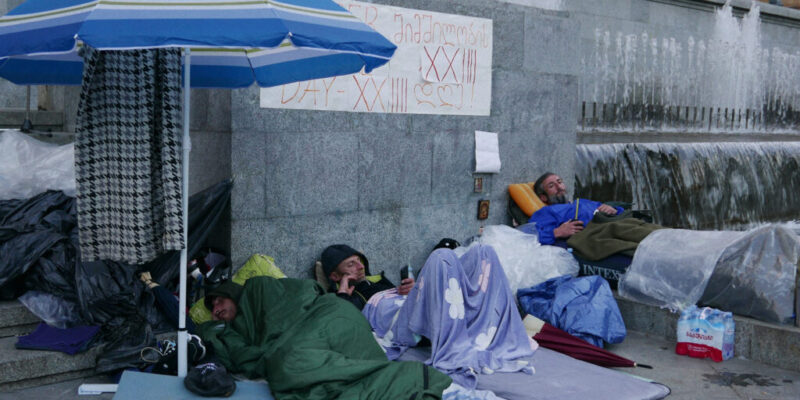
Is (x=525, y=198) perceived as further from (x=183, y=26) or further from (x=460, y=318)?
(x=183, y=26)

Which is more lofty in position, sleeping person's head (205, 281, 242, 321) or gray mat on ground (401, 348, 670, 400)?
sleeping person's head (205, 281, 242, 321)

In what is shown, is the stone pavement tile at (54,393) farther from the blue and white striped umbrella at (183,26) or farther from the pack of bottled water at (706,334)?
the pack of bottled water at (706,334)

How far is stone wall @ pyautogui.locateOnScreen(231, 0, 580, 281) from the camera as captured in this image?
6168 millimetres

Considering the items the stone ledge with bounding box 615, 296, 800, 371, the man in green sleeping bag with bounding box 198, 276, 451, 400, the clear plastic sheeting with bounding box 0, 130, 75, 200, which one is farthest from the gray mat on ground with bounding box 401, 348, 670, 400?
the clear plastic sheeting with bounding box 0, 130, 75, 200

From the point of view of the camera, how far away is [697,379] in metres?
5.28

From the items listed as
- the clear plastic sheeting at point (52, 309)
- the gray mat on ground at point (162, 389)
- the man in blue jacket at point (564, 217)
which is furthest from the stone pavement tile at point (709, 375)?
the clear plastic sheeting at point (52, 309)

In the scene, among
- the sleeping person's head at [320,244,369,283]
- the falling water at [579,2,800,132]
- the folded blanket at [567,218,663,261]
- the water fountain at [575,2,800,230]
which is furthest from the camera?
the falling water at [579,2,800,132]

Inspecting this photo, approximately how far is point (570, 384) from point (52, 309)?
3294 mm

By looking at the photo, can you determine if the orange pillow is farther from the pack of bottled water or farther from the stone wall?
the pack of bottled water

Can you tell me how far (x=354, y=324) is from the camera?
4.88m

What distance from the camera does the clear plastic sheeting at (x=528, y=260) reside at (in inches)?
265

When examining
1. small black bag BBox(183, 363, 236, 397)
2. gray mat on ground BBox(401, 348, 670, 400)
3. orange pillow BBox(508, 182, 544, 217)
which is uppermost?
orange pillow BBox(508, 182, 544, 217)

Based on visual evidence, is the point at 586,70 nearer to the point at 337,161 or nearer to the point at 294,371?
the point at 337,161

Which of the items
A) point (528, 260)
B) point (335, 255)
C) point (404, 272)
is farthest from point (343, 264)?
point (528, 260)
